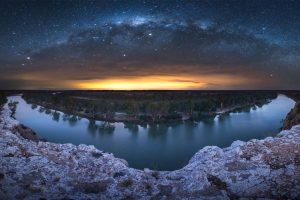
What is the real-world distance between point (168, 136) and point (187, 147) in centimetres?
720

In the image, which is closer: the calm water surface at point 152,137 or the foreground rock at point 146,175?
the foreground rock at point 146,175

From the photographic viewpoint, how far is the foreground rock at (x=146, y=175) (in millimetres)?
12750

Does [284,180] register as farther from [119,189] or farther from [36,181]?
[36,181]

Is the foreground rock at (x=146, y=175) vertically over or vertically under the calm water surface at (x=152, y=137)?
over

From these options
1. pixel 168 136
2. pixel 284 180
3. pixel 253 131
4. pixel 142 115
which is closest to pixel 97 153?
pixel 284 180

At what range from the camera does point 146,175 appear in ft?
52.5

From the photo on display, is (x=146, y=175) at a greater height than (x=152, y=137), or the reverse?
(x=146, y=175)

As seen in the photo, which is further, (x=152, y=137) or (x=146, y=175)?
(x=152, y=137)

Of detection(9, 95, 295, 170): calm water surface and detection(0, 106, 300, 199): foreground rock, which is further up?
detection(0, 106, 300, 199): foreground rock

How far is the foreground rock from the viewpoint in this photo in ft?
41.8

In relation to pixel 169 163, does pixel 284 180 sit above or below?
above

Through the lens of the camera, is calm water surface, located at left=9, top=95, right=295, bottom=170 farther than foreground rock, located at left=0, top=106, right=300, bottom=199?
Yes

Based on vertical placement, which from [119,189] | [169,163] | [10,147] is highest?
[10,147]

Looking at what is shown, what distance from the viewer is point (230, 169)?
50.7ft
